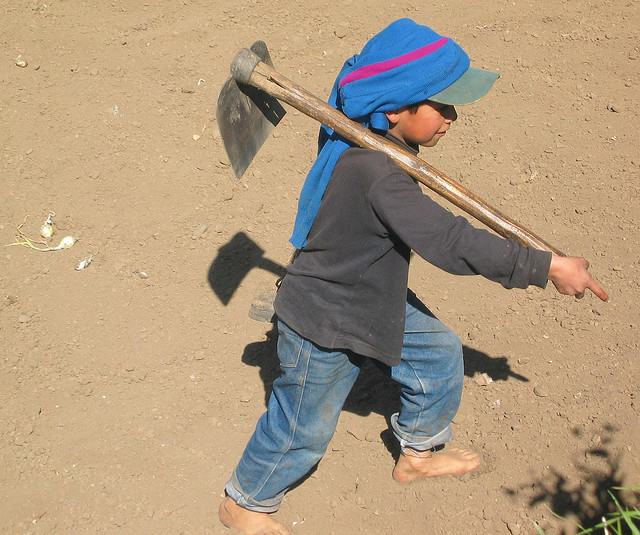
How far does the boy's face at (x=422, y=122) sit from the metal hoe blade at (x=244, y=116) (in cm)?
54

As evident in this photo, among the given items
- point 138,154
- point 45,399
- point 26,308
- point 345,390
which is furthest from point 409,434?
point 138,154

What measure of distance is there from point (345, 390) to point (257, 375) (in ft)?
3.15

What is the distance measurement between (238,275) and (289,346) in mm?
1387

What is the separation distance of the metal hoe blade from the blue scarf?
0.40 m

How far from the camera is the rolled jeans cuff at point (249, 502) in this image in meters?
2.70

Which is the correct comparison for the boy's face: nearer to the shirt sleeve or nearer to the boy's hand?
the shirt sleeve

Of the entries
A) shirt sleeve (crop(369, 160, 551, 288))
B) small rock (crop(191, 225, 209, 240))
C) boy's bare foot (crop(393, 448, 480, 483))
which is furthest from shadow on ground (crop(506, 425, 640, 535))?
small rock (crop(191, 225, 209, 240))

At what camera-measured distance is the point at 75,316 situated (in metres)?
3.53

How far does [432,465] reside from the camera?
9.61 ft

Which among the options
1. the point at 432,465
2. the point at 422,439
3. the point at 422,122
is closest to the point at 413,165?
the point at 422,122

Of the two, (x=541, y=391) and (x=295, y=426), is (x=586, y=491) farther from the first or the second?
(x=295, y=426)

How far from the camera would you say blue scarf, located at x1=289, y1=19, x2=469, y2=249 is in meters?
2.04

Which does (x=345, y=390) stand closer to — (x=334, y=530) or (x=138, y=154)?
(x=334, y=530)

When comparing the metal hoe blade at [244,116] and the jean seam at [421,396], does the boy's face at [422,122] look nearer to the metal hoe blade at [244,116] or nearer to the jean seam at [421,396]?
the metal hoe blade at [244,116]
